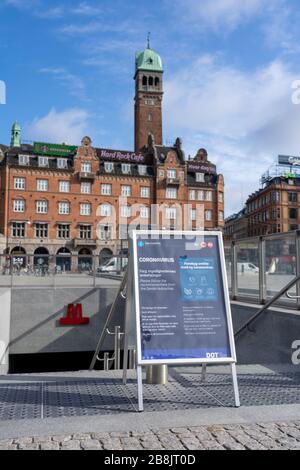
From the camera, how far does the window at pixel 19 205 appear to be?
202 feet

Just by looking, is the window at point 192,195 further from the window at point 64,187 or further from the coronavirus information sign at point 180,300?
the coronavirus information sign at point 180,300

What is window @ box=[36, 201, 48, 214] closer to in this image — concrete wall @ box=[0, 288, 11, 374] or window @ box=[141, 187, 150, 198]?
window @ box=[141, 187, 150, 198]

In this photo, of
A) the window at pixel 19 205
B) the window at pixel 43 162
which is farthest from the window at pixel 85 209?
the window at pixel 19 205

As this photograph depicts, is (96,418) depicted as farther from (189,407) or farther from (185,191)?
(185,191)

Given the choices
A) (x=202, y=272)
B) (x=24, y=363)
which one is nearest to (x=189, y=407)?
(x=202, y=272)

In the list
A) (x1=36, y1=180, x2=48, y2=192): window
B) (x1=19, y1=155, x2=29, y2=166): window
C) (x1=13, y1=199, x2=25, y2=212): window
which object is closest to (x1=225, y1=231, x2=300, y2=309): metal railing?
(x1=13, y1=199, x2=25, y2=212): window

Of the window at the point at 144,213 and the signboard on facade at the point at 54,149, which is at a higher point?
the signboard on facade at the point at 54,149

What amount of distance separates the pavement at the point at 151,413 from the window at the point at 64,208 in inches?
2337

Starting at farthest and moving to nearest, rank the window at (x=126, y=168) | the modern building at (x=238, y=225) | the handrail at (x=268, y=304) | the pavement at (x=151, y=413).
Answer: the modern building at (x=238, y=225) → the window at (x=126, y=168) → the handrail at (x=268, y=304) → the pavement at (x=151, y=413)

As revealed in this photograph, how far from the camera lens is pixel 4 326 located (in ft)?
50.8

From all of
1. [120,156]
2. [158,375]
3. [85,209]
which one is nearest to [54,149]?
[120,156]

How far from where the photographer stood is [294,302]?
27.8ft

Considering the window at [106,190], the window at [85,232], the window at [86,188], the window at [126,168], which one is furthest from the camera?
the window at [126,168]

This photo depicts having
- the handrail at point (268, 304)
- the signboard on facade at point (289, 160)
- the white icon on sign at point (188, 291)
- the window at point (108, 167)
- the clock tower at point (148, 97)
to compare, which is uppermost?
the clock tower at point (148, 97)
